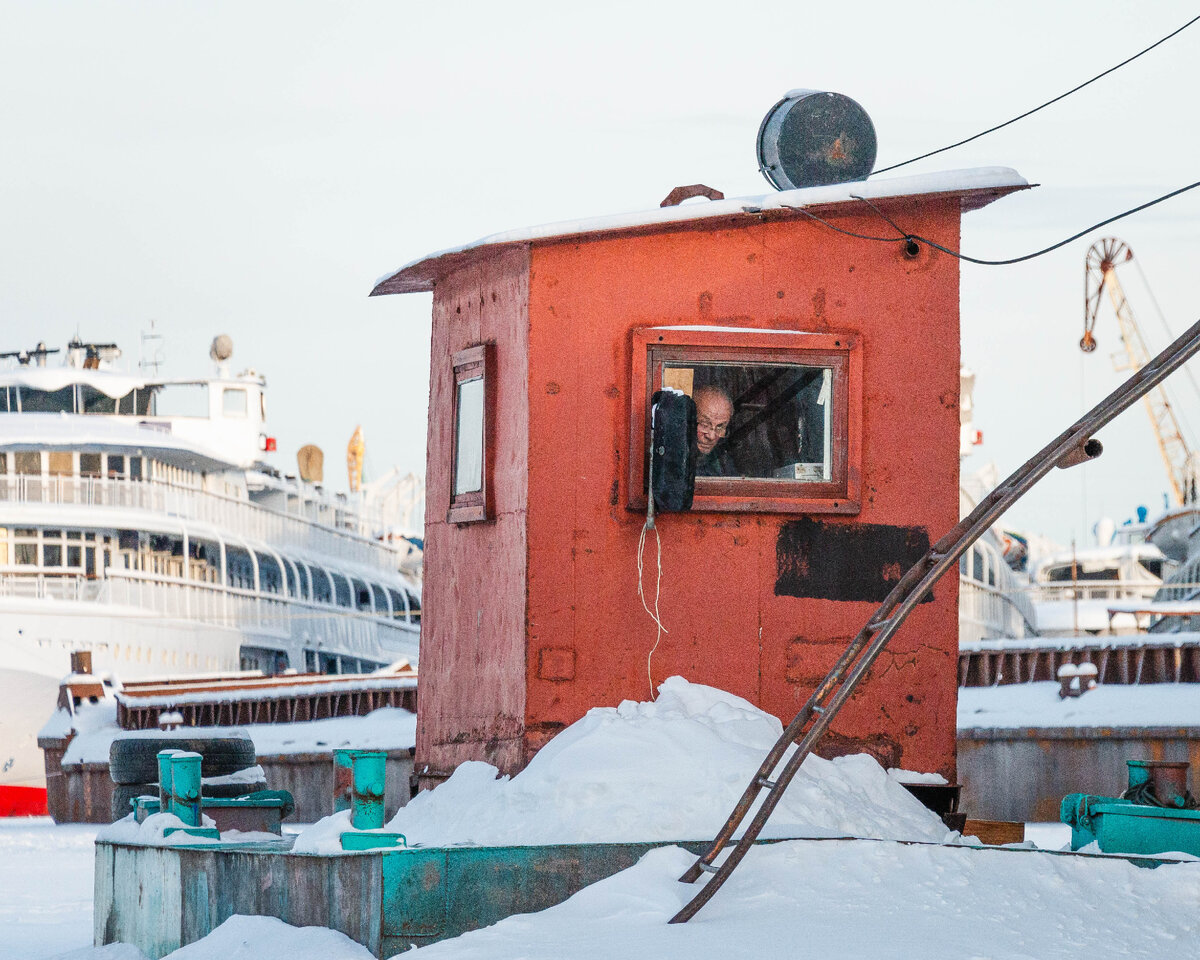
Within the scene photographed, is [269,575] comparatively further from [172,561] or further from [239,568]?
[172,561]

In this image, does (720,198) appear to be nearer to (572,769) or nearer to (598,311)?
(598,311)

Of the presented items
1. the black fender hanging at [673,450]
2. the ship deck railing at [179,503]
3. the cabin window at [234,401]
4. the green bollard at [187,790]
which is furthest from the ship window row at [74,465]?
the black fender hanging at [673,450]

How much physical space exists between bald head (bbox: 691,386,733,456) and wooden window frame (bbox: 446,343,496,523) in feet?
4.24

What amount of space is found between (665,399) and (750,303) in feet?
3.67

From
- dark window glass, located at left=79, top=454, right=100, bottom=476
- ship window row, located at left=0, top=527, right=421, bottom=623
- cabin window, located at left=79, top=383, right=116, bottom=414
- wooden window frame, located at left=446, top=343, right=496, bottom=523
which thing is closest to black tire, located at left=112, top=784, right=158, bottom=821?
wooden window frame, located at left=446, top=343, right=496, bottom=523

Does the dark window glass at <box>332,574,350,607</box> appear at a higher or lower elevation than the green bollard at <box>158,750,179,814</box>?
lower

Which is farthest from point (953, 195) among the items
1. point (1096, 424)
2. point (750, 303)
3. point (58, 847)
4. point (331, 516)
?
point (331, 516)

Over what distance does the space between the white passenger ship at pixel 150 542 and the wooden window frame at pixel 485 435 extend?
93.7 ft

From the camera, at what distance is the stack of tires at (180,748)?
43.5 feet

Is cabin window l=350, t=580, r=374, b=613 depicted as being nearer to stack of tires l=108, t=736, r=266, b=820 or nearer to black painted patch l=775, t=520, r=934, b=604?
stack of tires l=108, t=736, r=266, b=820

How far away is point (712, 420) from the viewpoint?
10.9 m

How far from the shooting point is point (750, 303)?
11.1m

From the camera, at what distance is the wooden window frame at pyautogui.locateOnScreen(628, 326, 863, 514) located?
10.8m

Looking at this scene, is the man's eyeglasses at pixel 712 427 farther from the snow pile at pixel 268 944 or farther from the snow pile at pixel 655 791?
the snow pile at pixel 268 944
